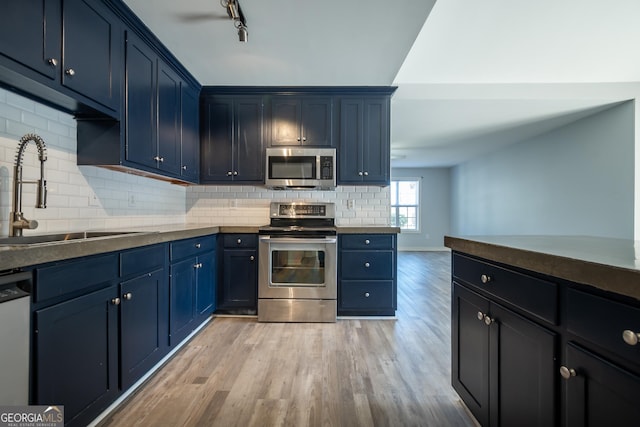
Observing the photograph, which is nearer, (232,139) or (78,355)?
(78,355)

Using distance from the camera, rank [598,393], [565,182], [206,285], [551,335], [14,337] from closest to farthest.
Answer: [598,393], [551,335], [14,337], [206,285], [565,182]

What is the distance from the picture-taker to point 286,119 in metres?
3.07

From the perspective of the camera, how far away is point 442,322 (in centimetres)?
278

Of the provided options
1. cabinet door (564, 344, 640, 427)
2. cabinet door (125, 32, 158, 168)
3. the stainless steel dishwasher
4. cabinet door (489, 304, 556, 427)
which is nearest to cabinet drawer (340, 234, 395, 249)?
cabinet door (489, 304, 556, 427)

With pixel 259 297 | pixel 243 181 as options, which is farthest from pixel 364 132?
pixel 259 297

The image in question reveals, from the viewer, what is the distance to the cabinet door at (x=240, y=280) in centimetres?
284

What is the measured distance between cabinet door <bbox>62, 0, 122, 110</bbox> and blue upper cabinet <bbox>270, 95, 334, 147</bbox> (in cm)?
149

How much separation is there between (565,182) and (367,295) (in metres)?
4.24

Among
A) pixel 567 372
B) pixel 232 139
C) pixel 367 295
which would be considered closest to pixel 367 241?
pixel 367 295

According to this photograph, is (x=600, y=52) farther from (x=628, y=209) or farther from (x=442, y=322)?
(x=442, y=322)

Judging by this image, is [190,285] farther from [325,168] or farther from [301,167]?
[325,168]

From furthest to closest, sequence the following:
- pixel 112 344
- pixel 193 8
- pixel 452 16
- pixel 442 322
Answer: pixel 442 322
pixel 452 16
pixel 193 8
pixel 112 344

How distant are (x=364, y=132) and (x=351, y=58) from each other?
792 mm

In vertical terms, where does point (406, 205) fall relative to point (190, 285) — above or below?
above
